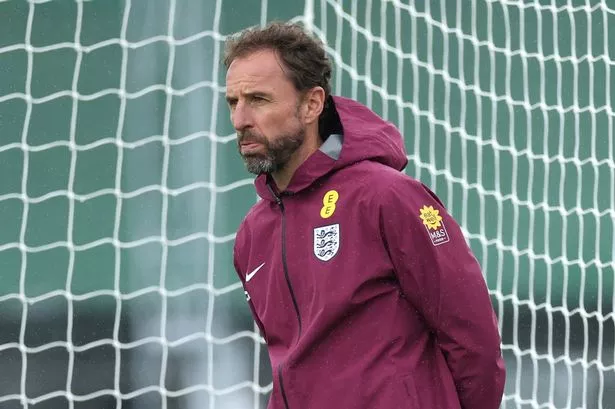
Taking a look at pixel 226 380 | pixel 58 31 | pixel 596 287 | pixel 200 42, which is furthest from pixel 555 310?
pixel 58 31

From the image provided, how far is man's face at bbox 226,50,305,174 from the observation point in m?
2.07

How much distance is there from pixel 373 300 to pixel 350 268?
0.07 m

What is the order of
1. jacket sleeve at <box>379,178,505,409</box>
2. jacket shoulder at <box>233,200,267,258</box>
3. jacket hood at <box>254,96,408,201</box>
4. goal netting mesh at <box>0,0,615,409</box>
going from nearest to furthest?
1. jacket sleeve at <box>379,178,505,409</box>
2. jacket hood at <box>254,96,408,201</box>
3. jacket shoulder at <box>233,200,267,258</box>
4. goal netting mesh at <box>0,0,615,409</box>

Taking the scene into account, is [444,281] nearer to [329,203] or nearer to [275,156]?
[329,203]

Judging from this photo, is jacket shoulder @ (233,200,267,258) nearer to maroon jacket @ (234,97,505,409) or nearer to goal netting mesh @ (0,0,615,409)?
maroon jacket @ (234,97,505,409)

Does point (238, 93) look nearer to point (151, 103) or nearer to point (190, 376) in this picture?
point (190, 376)

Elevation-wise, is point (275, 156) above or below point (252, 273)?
above

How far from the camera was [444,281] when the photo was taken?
1.97m

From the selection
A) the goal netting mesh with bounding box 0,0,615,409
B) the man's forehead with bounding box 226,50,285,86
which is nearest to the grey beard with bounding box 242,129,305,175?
the man's forehead with bounding box 226,50,285,86

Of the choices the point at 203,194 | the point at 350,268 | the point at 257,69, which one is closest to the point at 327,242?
the point at 350,268

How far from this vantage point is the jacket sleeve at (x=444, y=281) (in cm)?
197

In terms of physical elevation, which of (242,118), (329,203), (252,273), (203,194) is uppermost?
(242,118)

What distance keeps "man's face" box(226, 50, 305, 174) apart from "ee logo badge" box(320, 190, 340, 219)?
0.10 meters

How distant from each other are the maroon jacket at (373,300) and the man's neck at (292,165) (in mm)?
36
